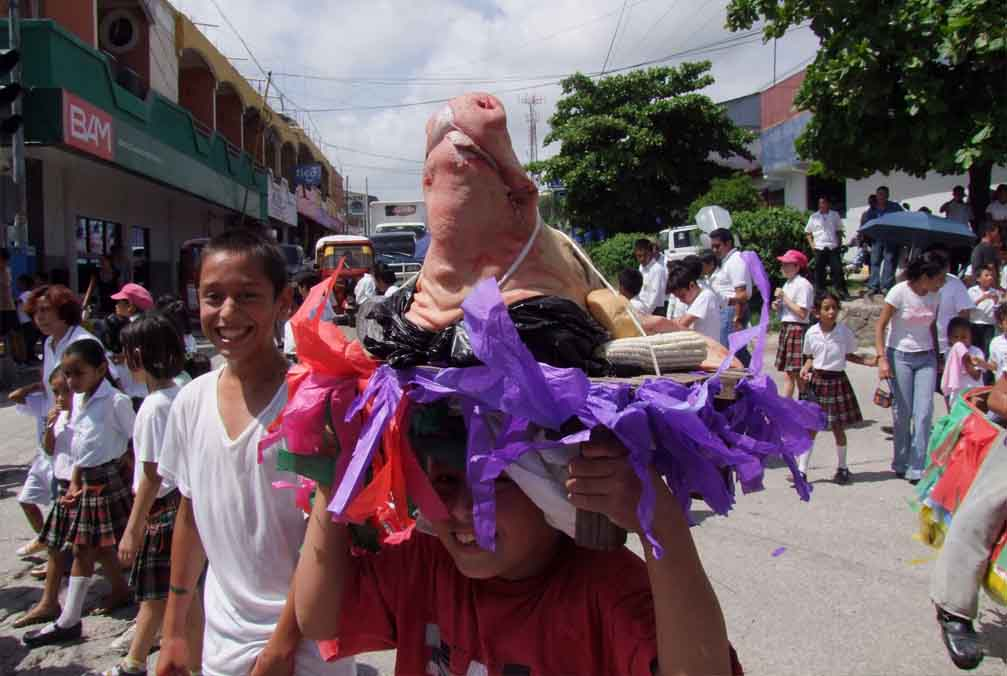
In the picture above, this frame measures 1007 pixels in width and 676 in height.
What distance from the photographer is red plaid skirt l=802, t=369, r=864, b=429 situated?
6.44m

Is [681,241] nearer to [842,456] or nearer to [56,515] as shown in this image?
[842,456]

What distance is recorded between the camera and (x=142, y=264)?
2164 centimetres

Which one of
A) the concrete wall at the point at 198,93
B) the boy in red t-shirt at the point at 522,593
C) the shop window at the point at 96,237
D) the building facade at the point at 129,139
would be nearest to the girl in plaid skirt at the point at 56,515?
the boy in red t-shirt at the point at 522,593

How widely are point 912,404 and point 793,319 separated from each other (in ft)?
5.08

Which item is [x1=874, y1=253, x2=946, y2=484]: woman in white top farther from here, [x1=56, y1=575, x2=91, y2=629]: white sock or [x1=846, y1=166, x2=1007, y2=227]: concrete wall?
[x1=846, y1=166, x2=1007, y2=227]: concrete wall

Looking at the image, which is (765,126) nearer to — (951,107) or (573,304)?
(951,107)

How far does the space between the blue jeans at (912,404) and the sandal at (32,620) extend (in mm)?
5964

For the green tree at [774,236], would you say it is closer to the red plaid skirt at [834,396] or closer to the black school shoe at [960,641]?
the red plaid skirt at [834,396]

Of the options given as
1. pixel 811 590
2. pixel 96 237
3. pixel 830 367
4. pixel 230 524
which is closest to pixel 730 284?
pixel 830 367

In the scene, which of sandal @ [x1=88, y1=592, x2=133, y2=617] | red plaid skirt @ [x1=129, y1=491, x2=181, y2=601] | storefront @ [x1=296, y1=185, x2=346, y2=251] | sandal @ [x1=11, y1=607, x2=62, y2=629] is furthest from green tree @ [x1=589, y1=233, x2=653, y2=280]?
storefront @ [x1=296, y1=185, x2=346, y2=251]

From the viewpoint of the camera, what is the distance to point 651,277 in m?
8.82

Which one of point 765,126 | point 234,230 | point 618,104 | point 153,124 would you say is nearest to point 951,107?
point 234,230

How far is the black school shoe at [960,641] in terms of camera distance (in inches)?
132

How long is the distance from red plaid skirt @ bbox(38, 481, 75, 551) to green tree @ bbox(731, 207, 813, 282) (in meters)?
13.2
